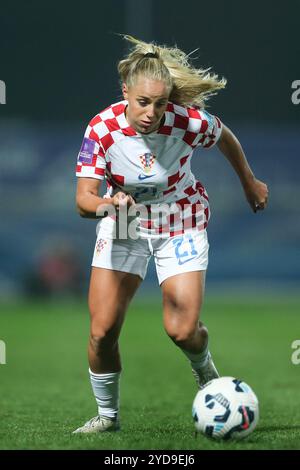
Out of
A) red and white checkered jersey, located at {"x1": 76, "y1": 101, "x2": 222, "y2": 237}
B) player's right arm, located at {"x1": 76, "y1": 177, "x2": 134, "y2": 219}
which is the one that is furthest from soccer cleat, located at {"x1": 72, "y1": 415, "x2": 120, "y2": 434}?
player's right arm, located at {"x1": 76, "y1": 177, "x2": 134, "y2": 219}

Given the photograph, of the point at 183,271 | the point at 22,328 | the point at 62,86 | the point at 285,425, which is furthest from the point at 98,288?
the point at 62,86

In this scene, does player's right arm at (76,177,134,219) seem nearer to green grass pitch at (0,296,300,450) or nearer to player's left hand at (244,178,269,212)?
player's left hand at (244,178,269,212)

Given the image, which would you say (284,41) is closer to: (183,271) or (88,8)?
(88,8)

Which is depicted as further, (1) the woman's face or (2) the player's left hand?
(2) the player's left hand

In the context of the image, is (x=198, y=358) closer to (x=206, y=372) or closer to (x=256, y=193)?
(x=206, y=372)

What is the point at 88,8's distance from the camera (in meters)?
22.3

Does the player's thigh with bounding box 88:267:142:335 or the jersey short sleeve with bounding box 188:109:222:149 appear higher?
the jersey short sleeve with bounding box 188:109:222:149

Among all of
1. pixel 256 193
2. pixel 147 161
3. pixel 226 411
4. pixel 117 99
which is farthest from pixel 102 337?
pixel 117 99

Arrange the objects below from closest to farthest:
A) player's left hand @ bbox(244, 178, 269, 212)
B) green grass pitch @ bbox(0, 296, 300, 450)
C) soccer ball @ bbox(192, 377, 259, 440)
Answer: soccer ball @ bbox(192, 377, 259, 440) < green grass pitch @ bbox(0, 296, 300, 450) < player's left hand @ bbox(244, 178, 269, 212)

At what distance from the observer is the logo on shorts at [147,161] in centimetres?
562

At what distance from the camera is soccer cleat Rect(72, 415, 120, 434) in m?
5.67

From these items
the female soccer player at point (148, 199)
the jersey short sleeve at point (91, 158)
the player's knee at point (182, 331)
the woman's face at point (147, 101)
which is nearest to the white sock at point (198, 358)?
the female soccer player at point (148, 199)

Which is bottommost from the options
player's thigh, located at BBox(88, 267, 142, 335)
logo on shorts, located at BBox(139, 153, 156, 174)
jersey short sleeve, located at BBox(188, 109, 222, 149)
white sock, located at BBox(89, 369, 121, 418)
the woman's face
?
white sock, located at BBox(89, 369, 121, 418)

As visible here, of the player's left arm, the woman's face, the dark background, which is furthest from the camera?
the dark background
